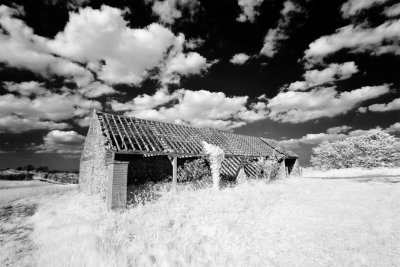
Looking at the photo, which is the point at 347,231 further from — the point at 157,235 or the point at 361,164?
the point at 361,164

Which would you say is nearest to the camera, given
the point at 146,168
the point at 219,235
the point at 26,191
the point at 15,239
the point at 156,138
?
the point at 219,235

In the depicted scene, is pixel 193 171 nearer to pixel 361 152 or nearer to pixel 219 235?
pixel 219 235

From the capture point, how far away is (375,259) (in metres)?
5.71

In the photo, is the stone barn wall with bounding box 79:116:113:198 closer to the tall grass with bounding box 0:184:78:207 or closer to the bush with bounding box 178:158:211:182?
the bush with bounding box 178:158:211:182

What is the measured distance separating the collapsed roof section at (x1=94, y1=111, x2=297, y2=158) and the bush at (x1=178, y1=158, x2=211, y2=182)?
2.30ft

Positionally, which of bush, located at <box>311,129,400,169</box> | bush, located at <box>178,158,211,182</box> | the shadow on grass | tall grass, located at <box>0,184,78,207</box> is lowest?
the shadow on grass

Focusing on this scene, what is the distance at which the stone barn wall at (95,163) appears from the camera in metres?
12.4

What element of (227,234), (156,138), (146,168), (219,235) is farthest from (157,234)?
(156,138)

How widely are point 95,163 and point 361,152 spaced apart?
38.1 m

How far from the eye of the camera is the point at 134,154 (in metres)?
13.8

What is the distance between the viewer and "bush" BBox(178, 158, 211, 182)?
1623cm

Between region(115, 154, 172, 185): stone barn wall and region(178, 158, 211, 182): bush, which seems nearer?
region(115, 154, 172, 185): stone barn wall

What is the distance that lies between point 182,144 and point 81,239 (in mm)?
10891

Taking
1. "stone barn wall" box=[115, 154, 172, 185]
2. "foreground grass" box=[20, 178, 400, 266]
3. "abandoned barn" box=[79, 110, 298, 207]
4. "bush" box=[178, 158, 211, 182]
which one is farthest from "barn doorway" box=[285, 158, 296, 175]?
"stone barn wall" box=[115, 154, 172, 185]
